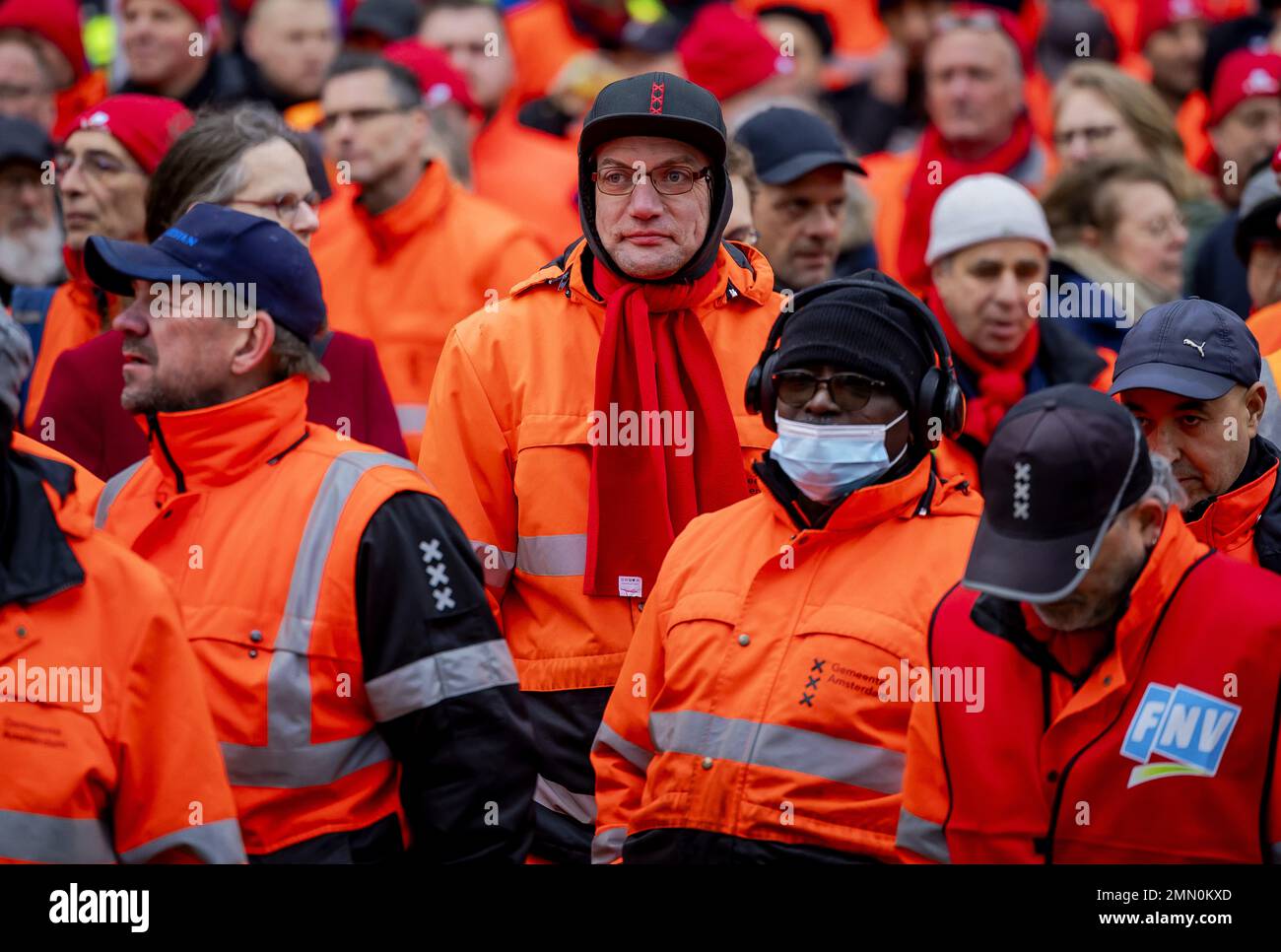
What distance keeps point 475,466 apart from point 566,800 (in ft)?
2.86

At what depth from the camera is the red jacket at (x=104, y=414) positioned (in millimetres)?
5473

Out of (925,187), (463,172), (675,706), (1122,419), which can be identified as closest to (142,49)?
(463,172)

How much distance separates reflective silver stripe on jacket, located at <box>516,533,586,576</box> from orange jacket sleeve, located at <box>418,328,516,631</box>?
0.07m

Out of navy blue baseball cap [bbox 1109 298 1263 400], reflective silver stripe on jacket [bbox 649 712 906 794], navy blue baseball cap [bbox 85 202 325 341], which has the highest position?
navy blue baseball cap [bbox 85 202 325 341]

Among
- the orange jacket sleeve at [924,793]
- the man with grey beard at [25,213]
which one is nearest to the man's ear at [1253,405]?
the orange jacket sleeve at [924,793]

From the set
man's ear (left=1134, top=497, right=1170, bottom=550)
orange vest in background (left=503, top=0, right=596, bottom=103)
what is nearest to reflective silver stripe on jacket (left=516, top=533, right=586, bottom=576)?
man's ear (left=1134, top=497, right=1170, bottom=550)

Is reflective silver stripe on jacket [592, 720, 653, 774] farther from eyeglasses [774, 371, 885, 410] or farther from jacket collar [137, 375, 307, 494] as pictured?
jacket collar [137, 375, 307, 494]

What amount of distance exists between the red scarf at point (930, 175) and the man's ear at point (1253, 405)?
2796 mm

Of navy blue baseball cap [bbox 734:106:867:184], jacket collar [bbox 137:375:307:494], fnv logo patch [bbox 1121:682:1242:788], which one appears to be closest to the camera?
fnv logo patch [bbox 1121:682:1242:788]

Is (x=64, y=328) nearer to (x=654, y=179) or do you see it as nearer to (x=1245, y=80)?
(x=654, y=179)

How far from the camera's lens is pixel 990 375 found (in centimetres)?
668

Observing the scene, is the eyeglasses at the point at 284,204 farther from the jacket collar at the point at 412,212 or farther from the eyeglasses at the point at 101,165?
the jacket collar at the point at 412,212

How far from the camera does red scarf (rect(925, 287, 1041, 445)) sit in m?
6.50

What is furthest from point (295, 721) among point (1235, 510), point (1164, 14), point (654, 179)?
point (1164, 14)
